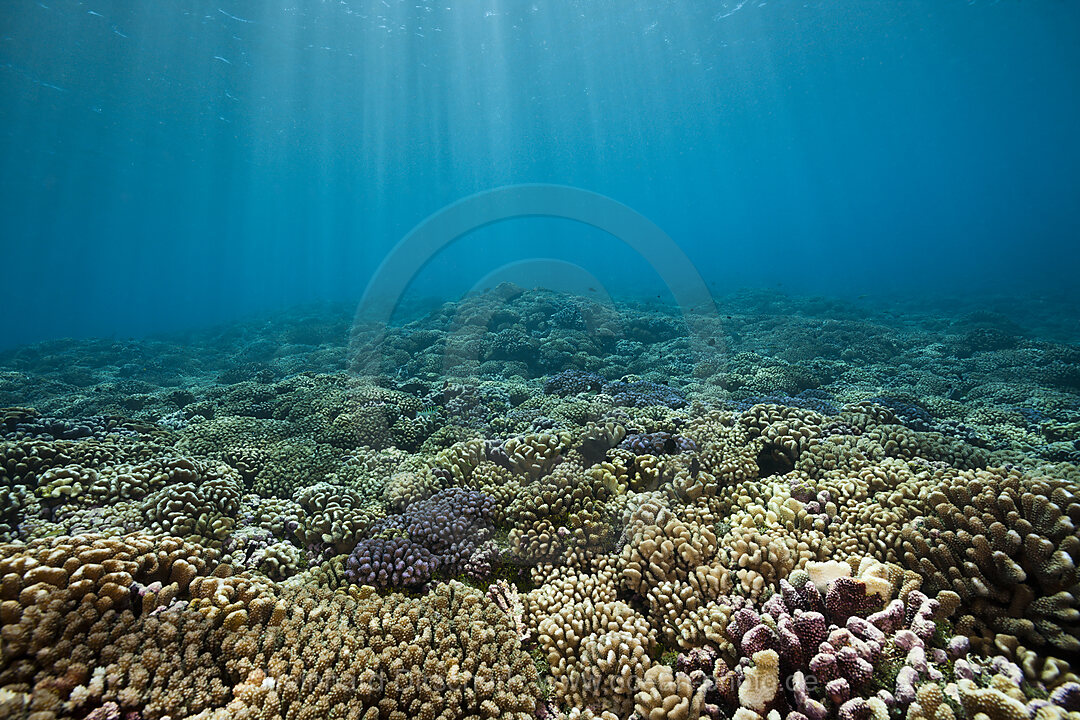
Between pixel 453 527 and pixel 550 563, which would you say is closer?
pixel 550 563

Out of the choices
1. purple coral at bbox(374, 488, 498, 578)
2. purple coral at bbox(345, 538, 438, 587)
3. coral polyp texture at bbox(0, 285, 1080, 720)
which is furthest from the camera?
purple coral at bbox(374, 488, 498, 578)

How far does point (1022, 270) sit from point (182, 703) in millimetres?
74255

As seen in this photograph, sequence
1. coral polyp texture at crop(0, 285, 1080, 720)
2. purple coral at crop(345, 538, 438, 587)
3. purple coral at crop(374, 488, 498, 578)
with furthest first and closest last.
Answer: purple coral at crop(374, 488, 498, 578), purple coral at crop(345, 538, 438, 587), coral polyp texture at crop(0, 285, 1080, 720)

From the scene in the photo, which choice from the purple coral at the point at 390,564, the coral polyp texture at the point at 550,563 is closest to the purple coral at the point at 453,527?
the coral polyp texture at the point at 550,563

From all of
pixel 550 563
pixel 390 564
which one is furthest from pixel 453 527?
pixel 550 563

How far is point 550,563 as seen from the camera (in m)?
4.33

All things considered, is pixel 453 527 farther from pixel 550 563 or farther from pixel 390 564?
pixel 550 563

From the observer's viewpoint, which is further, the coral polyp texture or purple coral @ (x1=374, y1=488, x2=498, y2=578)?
purple coral @ (x1=374, y1=488, x2=498, y2=578)

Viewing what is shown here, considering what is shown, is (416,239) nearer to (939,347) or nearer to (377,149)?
(939,347)

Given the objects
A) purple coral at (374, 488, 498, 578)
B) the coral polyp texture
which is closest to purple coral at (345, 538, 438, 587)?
the coral polyp texture

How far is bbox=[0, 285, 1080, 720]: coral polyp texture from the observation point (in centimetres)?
258

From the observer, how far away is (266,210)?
4136 inches

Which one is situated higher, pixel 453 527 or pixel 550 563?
pixel 453 527

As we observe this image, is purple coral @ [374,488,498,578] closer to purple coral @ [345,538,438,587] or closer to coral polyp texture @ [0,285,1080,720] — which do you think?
coral polyp texture @ [0,285,1080,720]
